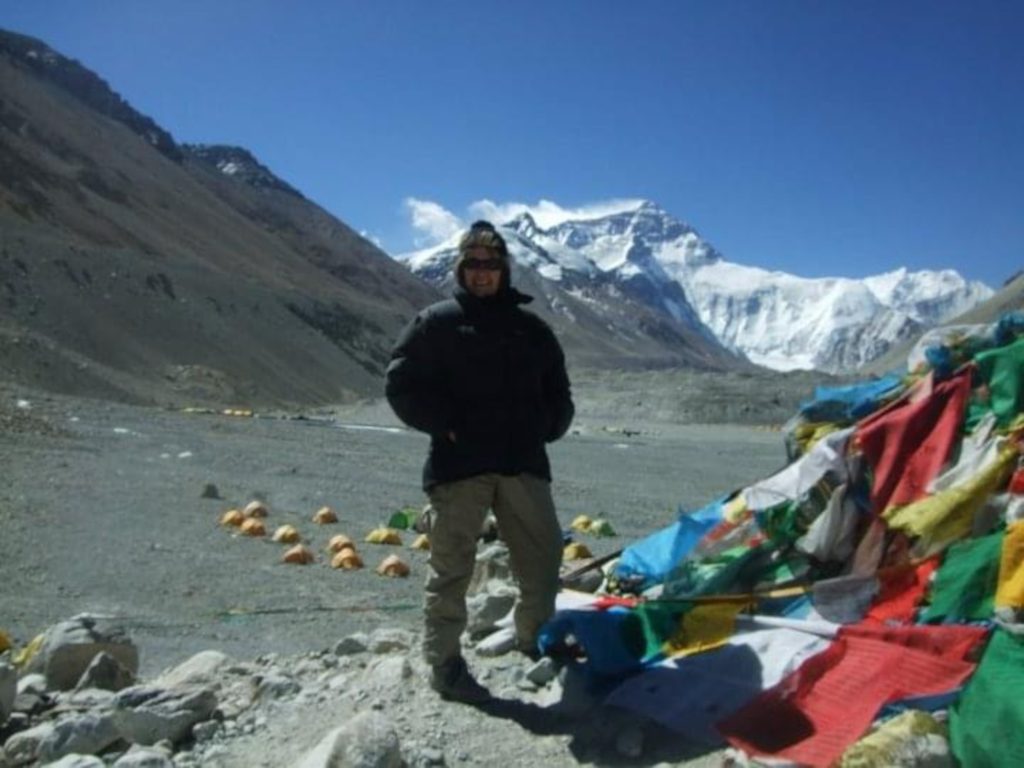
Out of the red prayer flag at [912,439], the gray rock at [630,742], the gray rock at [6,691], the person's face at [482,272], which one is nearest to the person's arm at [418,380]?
the person's face at [482,272]

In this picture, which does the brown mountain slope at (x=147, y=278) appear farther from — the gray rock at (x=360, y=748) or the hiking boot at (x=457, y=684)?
the gray rock at (x=360, y=748)

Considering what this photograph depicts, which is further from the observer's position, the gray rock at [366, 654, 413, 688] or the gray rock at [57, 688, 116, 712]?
the gray rock at [57, 688, 116, 712]

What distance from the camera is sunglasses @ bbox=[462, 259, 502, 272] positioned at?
177 inches

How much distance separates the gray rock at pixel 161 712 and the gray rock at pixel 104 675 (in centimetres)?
74

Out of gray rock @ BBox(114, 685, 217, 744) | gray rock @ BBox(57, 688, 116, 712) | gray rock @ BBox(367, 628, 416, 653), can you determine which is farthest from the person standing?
gray rock @ BBox(57, 688, 116, 712)

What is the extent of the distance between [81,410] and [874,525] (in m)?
27.7

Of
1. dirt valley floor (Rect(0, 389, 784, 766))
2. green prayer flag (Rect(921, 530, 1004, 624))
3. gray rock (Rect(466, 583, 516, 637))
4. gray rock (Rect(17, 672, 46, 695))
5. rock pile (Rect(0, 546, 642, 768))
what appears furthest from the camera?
A: gray rock (Rect(466, 583, 516, 637))

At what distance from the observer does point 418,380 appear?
4555 millimetres

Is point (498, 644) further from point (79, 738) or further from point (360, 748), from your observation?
point (79, 738)

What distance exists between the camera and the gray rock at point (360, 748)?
3.59 meters

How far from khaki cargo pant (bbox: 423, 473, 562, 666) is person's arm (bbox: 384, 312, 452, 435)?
1.03ft

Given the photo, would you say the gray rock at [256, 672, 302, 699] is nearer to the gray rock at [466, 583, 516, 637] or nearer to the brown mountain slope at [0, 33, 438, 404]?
the gray rock at [466, 583, 516, 637]

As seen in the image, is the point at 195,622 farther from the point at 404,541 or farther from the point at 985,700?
the point at 985,700

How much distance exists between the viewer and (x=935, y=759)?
3119 millimetres
